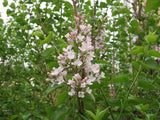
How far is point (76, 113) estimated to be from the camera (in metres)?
1.00

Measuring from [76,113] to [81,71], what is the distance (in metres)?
0.25

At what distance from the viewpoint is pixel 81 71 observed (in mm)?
1058

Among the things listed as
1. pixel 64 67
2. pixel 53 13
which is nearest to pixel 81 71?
pixel 64 67

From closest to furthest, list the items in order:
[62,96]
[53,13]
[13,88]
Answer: [62,96] → [53,13] → [13,88]

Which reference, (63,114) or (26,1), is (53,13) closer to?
(26,1)

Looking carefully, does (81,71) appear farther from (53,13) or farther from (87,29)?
(53,13)

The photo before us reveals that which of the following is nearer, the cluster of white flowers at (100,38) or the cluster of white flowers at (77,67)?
the cluster of white flowers at (77,67)

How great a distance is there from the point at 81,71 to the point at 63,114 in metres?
0.29

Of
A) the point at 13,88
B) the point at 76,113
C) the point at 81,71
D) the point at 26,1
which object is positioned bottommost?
the point at 13,88

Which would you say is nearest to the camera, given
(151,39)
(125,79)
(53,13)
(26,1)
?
(151,39)

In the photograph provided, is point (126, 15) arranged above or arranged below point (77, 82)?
above

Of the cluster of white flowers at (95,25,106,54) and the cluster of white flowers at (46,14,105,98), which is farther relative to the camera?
the cluster of white flowers at (95,25,106,54)

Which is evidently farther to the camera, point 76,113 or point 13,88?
point 13,88

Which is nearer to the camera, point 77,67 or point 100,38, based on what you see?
point 77,67
